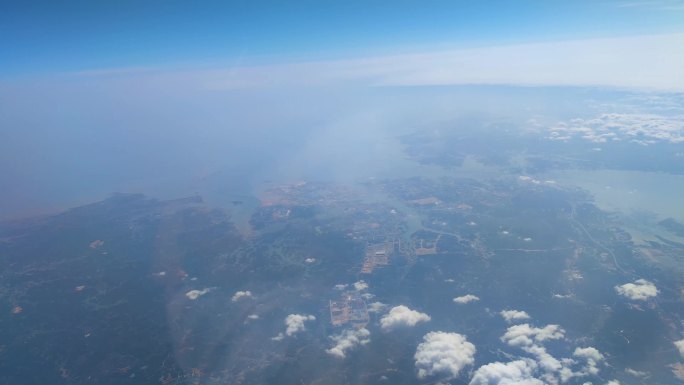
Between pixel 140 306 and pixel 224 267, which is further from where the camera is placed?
pixel 224 267

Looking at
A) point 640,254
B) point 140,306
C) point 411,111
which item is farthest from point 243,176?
point 411,111

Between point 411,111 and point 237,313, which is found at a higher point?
point 411,111

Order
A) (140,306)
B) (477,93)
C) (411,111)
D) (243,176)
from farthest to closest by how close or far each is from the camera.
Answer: (477,93)
(411,111)
(243,176)
(140,306)

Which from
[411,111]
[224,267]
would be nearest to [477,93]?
[411,111]

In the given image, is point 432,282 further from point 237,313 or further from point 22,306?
point 22,306

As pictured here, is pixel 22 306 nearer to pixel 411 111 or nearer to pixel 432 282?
pixel 432 282

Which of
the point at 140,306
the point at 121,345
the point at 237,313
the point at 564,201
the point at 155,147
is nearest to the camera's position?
the point at 121,345
